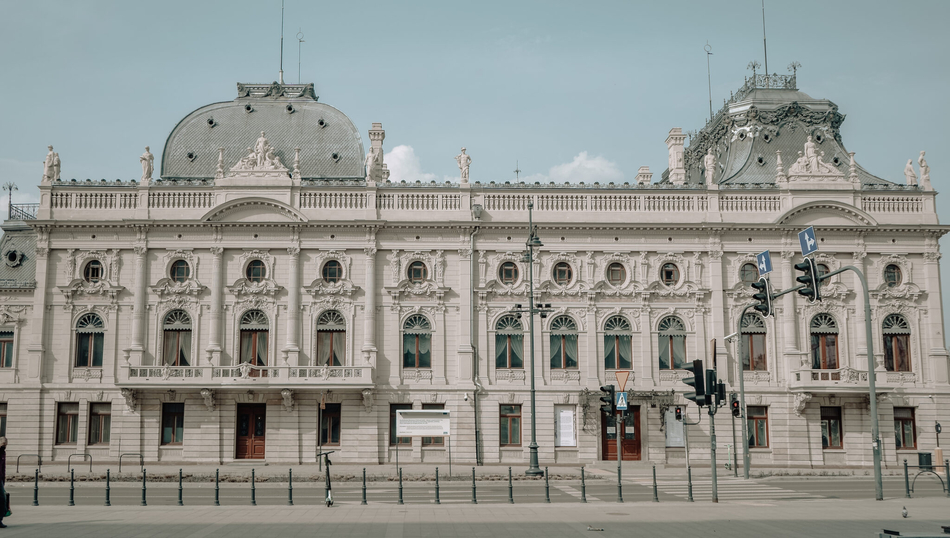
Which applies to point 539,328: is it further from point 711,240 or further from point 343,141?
point 343,141

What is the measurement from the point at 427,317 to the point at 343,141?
1170 cm

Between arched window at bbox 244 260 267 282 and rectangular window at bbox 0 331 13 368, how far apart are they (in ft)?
41.8

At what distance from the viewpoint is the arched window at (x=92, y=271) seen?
1855 inches

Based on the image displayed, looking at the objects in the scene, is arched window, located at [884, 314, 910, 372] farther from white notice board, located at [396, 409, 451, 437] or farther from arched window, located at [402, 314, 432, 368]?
white notice board, located at [396, 409, 451, 437]

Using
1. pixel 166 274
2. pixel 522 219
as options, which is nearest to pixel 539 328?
pixel 522 219

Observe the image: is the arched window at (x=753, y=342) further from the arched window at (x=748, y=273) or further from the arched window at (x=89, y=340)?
the arched window at (x=89, y=340)

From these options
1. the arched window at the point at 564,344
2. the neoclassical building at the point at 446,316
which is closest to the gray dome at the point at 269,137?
the neoclassical building at the point at 446,316

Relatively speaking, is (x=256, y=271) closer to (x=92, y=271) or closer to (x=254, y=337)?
(x=254, y=337)

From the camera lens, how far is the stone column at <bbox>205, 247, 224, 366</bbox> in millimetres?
45906

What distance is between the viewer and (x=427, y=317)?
4744 cm

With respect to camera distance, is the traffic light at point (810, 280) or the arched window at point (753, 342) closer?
the traffic light at point (810, 280)

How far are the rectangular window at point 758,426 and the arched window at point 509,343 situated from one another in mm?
12302

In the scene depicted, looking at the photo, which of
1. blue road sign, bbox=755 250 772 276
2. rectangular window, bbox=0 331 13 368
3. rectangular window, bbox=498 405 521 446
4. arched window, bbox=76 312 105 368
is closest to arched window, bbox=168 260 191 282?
arched window, bbox=76 312 105 368

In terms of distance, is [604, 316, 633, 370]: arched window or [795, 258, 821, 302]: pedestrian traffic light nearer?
[795, 258, 821, 302]: pedestrian traffic light
